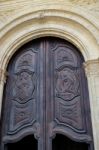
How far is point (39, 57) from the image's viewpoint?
147 inches

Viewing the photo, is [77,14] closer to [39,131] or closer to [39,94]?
[39,94]

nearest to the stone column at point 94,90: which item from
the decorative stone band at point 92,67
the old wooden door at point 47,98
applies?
the decorative stone band at point 92,67

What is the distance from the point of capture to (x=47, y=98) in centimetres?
339

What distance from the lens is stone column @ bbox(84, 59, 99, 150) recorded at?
2.93 metres

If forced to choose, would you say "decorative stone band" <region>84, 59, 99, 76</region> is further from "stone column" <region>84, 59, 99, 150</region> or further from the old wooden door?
the old wooden door

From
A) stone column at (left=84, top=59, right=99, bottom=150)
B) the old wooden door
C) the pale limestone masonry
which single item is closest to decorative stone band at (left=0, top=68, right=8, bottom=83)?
the pale limestone masonry

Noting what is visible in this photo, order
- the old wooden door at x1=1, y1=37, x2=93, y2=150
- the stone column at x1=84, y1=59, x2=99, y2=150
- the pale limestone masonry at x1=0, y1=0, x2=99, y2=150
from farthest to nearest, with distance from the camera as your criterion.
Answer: the pale limestone masonry at x1=0, y1=0, x2=99, y2=150, the old wooden door at x1=1, y1=37, x2=93, y2=150, the stone column at x1=84, y1=59, x2=99, y2=150

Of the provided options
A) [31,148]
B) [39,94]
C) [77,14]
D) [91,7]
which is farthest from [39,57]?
[31,148]

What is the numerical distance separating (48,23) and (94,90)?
1489 mm

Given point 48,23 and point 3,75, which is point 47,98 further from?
point 48,23

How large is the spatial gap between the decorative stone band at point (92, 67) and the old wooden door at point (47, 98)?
7.3 inches

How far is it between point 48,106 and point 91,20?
154 centimetres

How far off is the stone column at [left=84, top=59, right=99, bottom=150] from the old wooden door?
6.2 inches

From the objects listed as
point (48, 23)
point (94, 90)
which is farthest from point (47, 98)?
point (48, 23)
